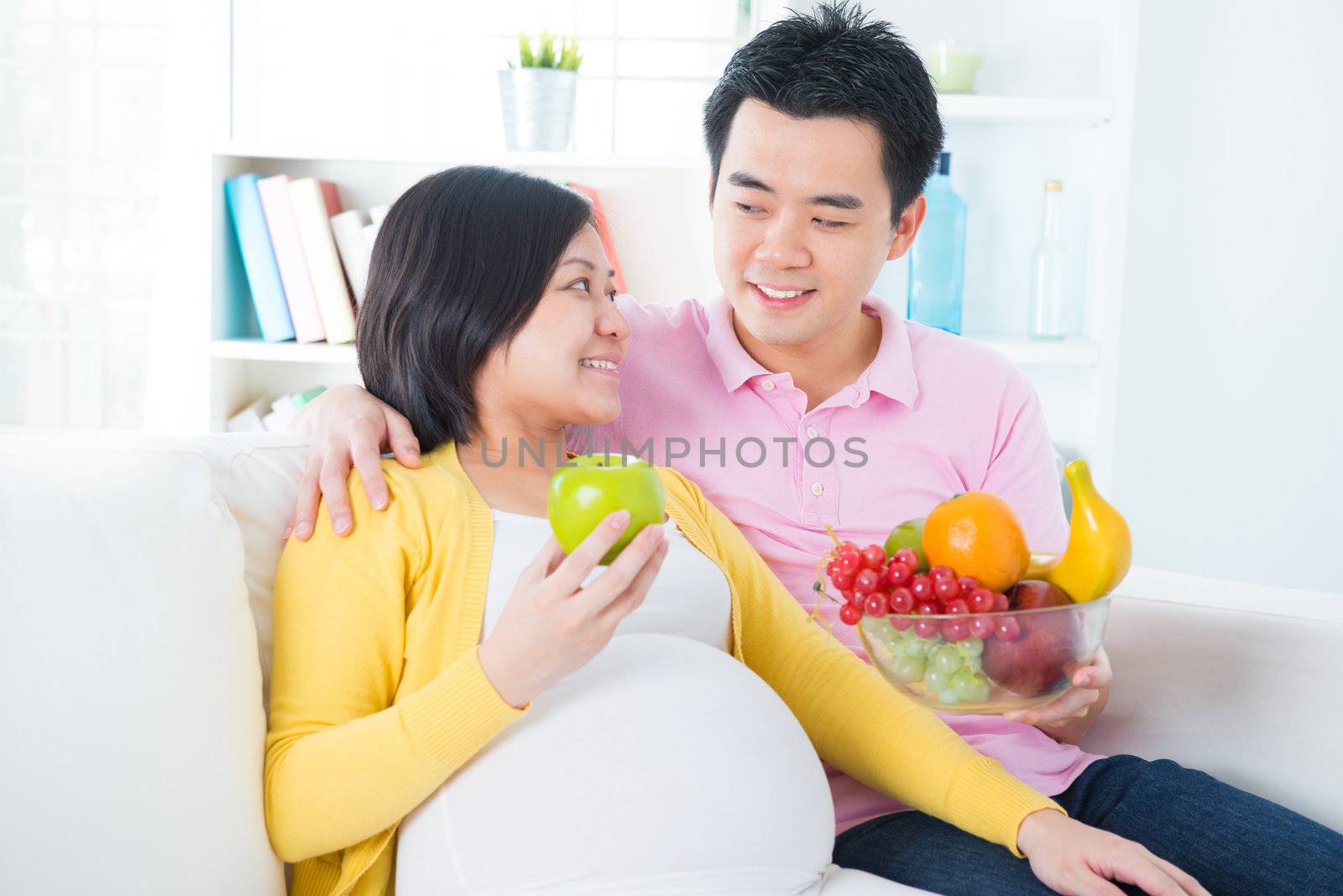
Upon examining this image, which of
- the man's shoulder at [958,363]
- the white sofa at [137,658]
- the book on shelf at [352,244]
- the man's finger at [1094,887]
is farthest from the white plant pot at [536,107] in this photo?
the man's finger at [1094,887]

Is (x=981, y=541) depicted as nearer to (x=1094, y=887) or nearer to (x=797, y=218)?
(x=1094, y=887)

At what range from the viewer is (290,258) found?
252 cm

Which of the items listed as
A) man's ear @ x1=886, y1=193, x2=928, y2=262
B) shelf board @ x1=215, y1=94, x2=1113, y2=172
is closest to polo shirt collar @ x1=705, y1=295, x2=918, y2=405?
man's ear @ x1=886, y1=193, x2=928, y2=262

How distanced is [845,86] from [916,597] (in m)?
0.80

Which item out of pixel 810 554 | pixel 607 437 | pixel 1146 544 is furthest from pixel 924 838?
pixel 1146 544

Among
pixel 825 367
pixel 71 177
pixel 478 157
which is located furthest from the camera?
pixel 71 177

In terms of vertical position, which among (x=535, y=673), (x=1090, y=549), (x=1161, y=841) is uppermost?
(x=1090, y=549)

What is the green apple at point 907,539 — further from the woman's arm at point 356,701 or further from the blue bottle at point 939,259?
the blue bottle at point 939,259

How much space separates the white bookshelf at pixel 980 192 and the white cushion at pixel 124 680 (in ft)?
4.72

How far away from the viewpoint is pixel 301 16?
2.79 metres

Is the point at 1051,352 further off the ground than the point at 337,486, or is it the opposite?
the point at 1051,352

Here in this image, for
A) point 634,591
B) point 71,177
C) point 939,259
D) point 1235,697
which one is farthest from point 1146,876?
point 71,177

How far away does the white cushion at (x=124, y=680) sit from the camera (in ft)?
3.02

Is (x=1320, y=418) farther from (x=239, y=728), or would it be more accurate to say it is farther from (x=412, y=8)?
(x=239, y=728)
